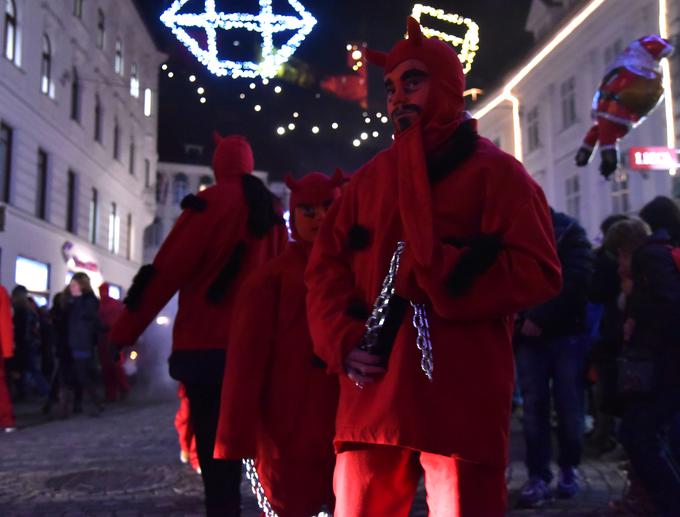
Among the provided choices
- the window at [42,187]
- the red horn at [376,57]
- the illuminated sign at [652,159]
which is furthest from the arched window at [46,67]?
the red horn at [376,57]

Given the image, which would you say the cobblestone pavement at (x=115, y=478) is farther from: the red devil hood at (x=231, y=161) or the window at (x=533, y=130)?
the window at (x=533, y=130)

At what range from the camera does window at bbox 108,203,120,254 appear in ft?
97.7

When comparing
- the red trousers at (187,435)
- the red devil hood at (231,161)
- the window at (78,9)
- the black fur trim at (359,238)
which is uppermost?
the window at (78,9)

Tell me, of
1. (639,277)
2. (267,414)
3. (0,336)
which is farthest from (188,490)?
(0,336)

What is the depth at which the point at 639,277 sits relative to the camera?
4262mm

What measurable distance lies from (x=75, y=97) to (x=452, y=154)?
24.8 metres

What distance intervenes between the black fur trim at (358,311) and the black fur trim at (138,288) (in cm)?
190

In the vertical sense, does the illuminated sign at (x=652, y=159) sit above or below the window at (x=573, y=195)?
below

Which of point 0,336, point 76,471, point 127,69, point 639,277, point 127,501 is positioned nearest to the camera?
point 639,277

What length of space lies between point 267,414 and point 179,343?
2.48ft

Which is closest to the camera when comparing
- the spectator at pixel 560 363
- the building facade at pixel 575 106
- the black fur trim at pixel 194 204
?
the black fur trim at pixel 194 204

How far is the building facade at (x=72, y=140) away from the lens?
19.3 metres

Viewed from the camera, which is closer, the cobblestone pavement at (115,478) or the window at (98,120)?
the cobblestone pavement at (115,478)

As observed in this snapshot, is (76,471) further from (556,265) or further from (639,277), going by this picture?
(556,265)
